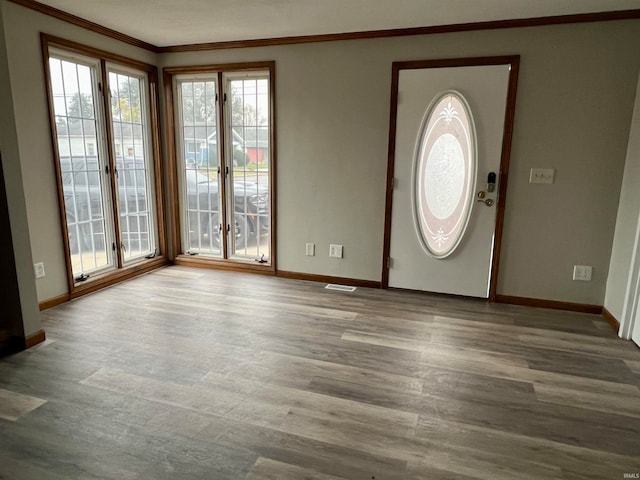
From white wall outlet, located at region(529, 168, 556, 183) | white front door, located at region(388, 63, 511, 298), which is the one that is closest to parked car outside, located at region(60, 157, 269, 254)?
white front door, located at region(388, 63, 511, 298)

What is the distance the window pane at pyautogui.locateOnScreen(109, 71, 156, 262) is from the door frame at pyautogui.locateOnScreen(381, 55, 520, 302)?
104 inches

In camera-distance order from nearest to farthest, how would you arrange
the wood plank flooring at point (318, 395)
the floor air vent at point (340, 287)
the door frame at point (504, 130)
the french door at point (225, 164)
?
the wood plank flooring at point (318, 395), the door frame at point (504, 130), the floor air vent at point (340, 287), the french door at point (225, 164)

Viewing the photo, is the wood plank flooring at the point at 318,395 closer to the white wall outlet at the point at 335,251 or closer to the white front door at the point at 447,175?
the white front door at the point at 447,175

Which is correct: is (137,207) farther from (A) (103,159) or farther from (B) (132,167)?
(A) (103,159)

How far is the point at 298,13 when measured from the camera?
3133 millimetres

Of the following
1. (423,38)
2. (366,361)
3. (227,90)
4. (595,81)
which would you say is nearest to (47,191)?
(227,90)

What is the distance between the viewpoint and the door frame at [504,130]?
3344 millimetres

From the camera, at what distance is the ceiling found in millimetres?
2898

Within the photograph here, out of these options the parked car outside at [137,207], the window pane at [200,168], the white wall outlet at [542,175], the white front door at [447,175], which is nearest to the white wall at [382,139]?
the white wall outlet at [542,175]

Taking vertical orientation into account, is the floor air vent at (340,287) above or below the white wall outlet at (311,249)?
below

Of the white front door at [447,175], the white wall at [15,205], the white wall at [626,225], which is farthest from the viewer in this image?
the white front door at [447,175]

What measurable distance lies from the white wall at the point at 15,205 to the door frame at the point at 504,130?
112 inches

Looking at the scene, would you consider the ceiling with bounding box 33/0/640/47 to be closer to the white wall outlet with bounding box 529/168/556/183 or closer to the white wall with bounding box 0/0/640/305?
the white wall with bounding box 0/0/640/305

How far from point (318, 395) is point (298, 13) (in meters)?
2.77
